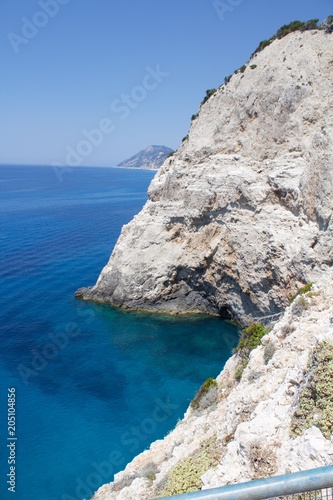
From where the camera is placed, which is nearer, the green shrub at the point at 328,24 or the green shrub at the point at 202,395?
the green shrub at the point at 202,395

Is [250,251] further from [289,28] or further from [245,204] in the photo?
[289,28]

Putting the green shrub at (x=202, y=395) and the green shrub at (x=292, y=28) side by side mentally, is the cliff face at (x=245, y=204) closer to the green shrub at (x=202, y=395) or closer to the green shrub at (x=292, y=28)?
the green shrub at (x=292, y=28)

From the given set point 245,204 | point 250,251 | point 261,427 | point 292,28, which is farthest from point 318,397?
point 292,28

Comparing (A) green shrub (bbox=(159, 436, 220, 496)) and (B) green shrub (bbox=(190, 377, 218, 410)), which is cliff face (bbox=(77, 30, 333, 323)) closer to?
(B) green shrub (bbox=(190, 377, 218, 410))

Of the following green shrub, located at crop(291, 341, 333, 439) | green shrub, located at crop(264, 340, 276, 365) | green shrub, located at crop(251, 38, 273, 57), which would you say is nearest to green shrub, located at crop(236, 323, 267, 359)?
green shrub, located at crop(264, 340, 276, 365)

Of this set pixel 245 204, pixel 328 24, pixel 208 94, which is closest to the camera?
pixel 328 24

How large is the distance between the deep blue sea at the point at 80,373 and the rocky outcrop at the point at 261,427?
255 inches

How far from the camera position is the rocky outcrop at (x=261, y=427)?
27.1 ft

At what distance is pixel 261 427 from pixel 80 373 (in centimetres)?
2023

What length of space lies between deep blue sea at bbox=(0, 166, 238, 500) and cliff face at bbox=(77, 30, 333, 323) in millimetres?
3204

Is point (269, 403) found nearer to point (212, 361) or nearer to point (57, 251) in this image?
point (212, 361)

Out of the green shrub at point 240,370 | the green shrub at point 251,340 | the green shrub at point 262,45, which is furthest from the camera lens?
the green shrub at point 262,45

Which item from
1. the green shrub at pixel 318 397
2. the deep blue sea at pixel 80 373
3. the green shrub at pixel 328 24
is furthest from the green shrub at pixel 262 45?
the green shrub at pixel 318 397

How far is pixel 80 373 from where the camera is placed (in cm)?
2700
